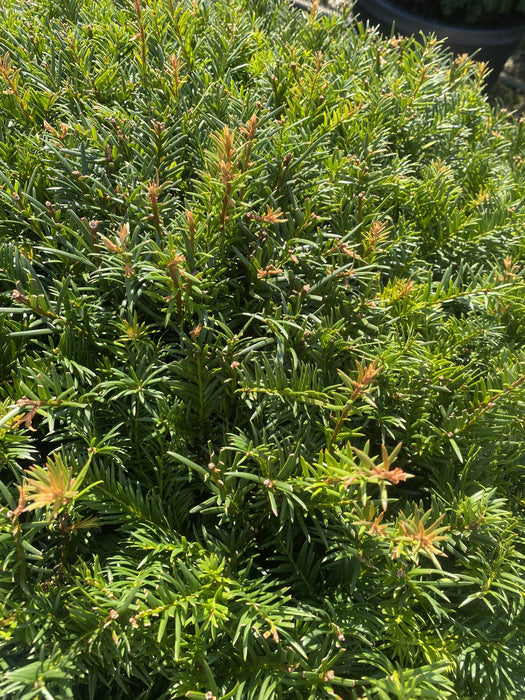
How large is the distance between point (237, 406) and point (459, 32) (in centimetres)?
383

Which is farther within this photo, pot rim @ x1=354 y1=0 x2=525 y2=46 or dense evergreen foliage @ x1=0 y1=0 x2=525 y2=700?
pot rim @ x1=354 y1=0 x2=525 y2=46

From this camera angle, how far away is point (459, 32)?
3.79 metres

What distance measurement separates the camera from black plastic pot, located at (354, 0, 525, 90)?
12.4 feet

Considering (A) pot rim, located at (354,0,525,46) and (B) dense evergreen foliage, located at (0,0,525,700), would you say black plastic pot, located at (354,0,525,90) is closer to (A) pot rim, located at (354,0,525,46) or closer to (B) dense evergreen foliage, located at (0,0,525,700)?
(A) pot rim, located at (354,0,525,46)

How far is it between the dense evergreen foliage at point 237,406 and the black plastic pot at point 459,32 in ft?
10.5

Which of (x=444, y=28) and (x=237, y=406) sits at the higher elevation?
(x=444, y=28)

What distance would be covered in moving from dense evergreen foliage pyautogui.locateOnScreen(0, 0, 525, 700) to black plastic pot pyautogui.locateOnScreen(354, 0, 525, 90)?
3194mm

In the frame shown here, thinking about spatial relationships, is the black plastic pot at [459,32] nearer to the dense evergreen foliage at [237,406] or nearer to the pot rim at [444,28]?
the pot rim at [444,28]

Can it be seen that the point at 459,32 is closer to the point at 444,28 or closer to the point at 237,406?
the point at 444,28

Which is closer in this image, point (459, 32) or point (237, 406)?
point (237, 406)

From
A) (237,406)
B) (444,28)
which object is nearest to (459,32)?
(444,28)

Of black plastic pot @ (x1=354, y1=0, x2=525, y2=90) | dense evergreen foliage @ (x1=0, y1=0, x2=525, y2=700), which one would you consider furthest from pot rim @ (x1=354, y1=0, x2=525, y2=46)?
dense evergreen foliage @ (x1=0, y1=0, x2=525, y2=700)

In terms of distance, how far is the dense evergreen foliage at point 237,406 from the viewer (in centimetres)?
80

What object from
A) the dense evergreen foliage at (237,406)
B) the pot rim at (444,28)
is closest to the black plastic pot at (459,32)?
the pot rim at (444,28)
